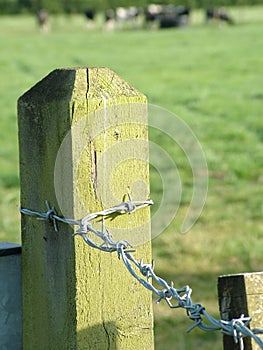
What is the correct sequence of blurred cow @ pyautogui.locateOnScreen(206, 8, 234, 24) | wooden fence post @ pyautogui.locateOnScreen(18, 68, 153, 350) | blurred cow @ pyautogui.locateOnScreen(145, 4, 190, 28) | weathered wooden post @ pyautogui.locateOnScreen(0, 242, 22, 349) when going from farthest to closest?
blurred cow @ pyautogui.locateOnScreen(206, 8, 234, 24) < blurred cow @ pyautogui.locateOnScreen(145, 4, 190, 28) < weathered wooden post @ pyautogui.locateOnScreen(0, 242, 22, 349) < wooden fence post @ pyautogui.locateOnScreen(18, 68, 153, 350)

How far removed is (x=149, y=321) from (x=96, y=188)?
0.34 m

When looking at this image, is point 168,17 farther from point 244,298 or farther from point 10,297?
point 244,298

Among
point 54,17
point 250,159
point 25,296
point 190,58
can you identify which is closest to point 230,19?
point 54,17

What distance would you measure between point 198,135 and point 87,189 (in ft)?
29.7

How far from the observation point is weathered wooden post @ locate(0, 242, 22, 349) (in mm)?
2053

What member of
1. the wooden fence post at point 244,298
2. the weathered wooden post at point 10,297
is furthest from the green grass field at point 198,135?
the wooden fence post at point 244,298

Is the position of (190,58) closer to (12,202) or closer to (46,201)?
(12,202)

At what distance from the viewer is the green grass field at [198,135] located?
5715 millimetres

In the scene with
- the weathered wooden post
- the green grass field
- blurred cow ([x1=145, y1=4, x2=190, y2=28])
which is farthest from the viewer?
blurred cow ([x1=145, y1=4, x2=190, y2=28])

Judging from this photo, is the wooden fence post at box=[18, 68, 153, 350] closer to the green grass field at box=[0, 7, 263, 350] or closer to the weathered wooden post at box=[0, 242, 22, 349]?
the weathered wooden post at box=[0, 242, 22, 349]

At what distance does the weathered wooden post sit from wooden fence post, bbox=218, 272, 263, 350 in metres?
0.62

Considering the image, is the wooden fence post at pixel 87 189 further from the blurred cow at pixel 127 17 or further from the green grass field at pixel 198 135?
the blurred cow at pixel 127 17

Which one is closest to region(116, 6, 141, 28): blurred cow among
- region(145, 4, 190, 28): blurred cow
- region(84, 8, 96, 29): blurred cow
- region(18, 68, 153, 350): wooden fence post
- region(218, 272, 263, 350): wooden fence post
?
region(84, 8, 96, 29): blurred cow

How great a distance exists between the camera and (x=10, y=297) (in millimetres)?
2068
